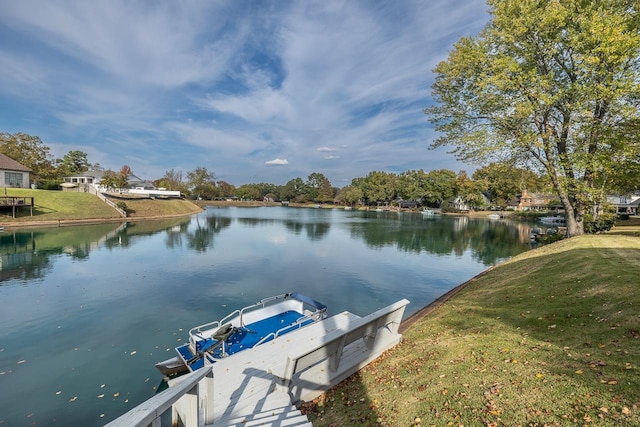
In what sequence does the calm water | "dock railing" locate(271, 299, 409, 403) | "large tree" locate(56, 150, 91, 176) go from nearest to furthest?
1. "dock railing" locate(271, 299, 409, 403)
2. the calm water
3. "large tree" locate(56, 150, 91, 176)

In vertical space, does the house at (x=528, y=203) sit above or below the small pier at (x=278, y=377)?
above

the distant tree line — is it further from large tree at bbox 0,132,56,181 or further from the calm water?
the calm water

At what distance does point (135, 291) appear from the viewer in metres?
15.7

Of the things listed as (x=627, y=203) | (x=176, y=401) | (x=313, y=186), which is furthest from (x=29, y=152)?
(x=627, y=203)

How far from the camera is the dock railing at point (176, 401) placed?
206cm

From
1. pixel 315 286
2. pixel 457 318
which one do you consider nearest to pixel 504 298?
pixel 457 318

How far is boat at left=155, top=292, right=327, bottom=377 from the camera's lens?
26.5 ft

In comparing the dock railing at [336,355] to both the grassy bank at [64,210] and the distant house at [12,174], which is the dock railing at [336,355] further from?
the distant house at [12,174]

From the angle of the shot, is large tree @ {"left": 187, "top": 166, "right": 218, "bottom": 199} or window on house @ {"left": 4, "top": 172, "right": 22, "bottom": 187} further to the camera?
large tree @ {"left": 187, "top": 166, "right": 218, "bottom": 199}

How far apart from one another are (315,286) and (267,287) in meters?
2.66

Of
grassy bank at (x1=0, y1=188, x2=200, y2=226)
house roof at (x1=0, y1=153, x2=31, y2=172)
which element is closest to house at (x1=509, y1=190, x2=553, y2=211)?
grassy bank at (x1=0, y1=188, x2=200, y2=226)

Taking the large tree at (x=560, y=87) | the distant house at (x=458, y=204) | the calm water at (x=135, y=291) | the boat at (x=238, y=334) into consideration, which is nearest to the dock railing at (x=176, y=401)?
the boat at (x=238, y=334)

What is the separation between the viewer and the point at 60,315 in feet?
40.5

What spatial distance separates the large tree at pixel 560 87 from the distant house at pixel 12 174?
62620 mm
